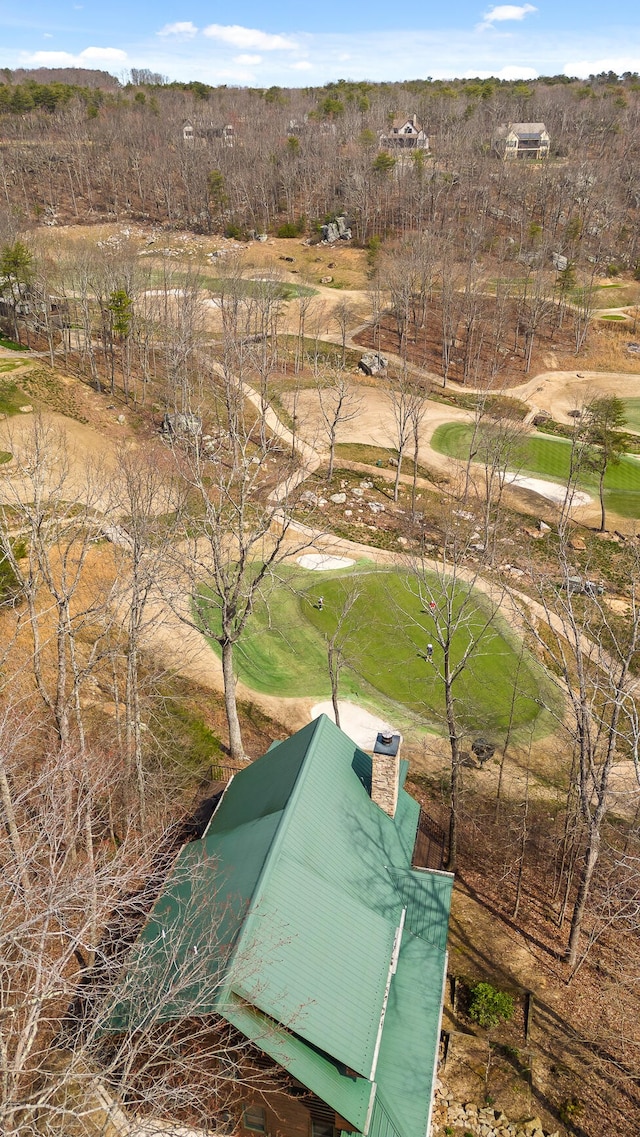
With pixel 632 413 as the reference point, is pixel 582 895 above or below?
below

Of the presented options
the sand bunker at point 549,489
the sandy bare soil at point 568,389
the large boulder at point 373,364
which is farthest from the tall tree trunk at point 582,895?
the large boulder at point 373,364

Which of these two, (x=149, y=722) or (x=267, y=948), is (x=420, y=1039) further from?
(x=149, y=722)

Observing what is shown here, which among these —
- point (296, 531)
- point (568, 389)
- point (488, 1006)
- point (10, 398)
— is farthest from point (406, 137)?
point (488, 1006)

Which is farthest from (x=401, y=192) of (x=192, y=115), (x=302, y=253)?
(x=192, y=115)

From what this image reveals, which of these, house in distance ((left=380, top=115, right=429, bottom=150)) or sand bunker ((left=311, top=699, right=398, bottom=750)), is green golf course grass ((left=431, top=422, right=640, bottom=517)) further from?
house in distance ((left=380, top=115, right=429, bottom=150))

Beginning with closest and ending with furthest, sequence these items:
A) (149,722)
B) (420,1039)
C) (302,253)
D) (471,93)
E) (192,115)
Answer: (420,1039) → (149,722) → (302,253) → (192,115) → (471,93)

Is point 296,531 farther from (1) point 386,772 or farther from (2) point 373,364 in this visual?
(2) point 373,364

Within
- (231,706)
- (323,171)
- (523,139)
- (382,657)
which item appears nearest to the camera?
(231,706)
